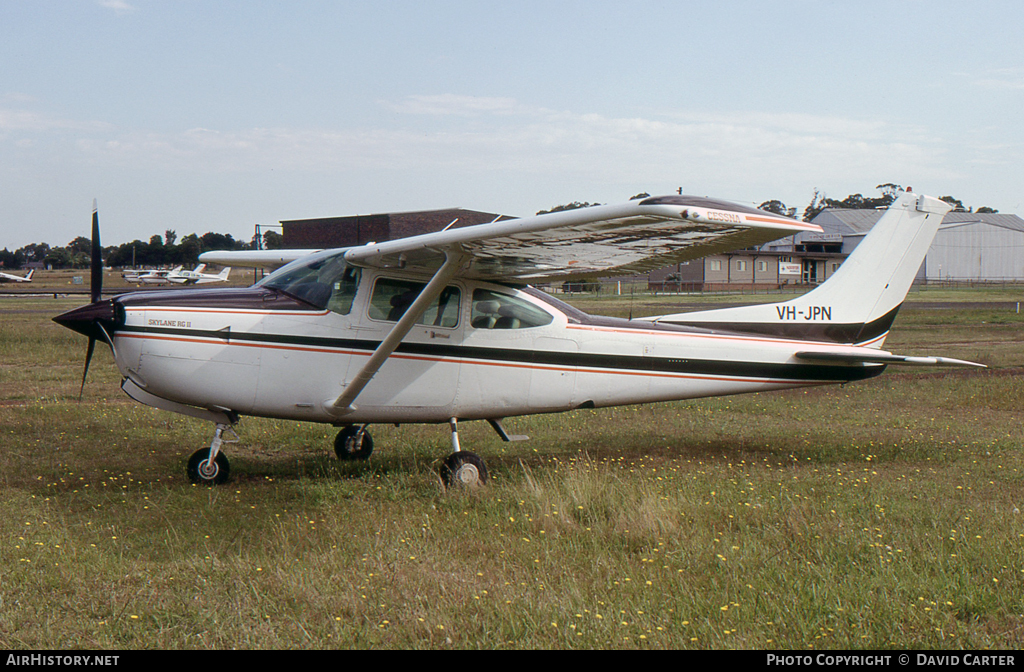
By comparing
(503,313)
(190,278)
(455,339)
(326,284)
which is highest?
(190,278)

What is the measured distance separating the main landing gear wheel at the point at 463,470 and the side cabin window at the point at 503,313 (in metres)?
1.27

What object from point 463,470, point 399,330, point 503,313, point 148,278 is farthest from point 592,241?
point 148,278

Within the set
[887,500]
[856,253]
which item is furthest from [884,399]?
[887,500]

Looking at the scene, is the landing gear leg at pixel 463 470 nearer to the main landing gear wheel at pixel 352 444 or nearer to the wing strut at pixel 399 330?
the wing strut at pixel 399 330

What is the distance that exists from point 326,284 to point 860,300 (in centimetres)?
601

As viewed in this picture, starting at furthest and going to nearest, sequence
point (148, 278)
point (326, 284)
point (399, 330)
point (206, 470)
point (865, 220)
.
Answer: point (865, 220) → point (148, 278) → point (206, 470) → point (326, 284) → point (399, 330)

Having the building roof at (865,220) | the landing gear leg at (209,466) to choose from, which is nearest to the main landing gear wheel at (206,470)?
the landing gear leg at (209,466)

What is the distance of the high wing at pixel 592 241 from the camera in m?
4.95

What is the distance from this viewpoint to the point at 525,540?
17.6 ft

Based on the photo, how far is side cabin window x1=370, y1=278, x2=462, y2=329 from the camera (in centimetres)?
748

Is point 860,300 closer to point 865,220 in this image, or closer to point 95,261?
point 95,261

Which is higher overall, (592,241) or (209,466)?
(592,241)
